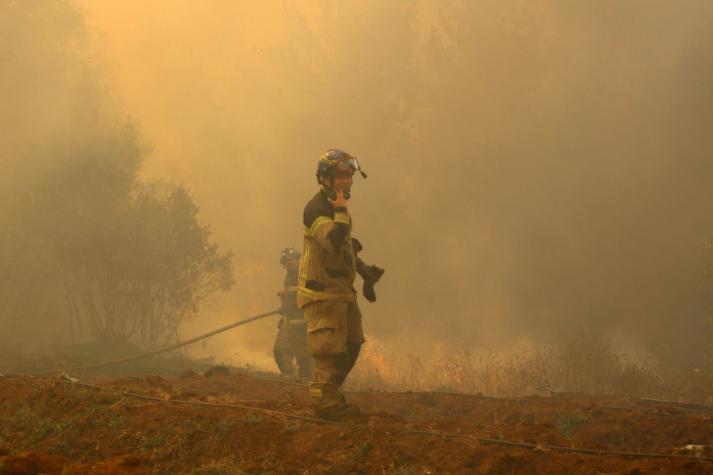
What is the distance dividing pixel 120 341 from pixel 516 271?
17531 millimetres

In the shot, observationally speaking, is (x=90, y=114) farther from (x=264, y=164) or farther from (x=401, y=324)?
(x=264, y=164)

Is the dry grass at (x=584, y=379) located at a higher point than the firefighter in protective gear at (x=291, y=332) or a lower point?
lower

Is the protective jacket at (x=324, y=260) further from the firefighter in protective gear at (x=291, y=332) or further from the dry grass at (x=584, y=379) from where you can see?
the dry grass at (x=584, y=379)

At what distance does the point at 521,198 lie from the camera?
3291 cm

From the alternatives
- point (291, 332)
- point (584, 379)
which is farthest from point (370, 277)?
point (584, 379)

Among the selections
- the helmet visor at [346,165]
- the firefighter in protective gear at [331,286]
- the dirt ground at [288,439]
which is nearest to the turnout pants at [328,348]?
the firefighter in protective gear at [331,286]

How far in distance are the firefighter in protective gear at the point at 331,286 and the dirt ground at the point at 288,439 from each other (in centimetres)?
42

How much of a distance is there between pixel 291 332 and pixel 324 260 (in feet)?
22.2

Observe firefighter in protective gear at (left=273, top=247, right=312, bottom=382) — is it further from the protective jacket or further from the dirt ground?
the protective jacket

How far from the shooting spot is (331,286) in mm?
6449

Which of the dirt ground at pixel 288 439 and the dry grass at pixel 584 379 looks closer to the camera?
the dirt ground at pixel 288 439

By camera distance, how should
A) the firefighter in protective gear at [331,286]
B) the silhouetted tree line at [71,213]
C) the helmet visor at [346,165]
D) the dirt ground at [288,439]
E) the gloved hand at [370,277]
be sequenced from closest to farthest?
the dirt ground at [288,439]
the firefighter in protective gear at [331,286]
the helmet visor at [346,165]
the gloved hand at [370,277]
the silhouetted tree line at [71,213]

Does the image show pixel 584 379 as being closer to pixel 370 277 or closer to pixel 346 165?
pixel 370 277

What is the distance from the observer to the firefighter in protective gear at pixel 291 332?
510 inches
